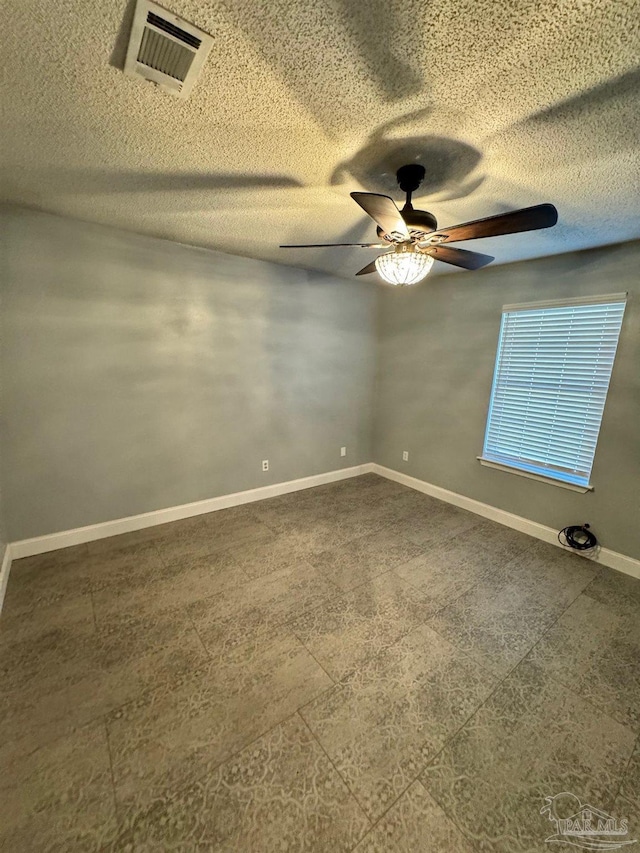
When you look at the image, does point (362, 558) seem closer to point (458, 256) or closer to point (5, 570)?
point (458, 256)

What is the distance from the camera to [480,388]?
3.27m

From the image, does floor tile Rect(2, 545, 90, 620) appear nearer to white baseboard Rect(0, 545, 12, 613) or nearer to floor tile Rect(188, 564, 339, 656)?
white baseboard Rect(0, 545, 12, 613)

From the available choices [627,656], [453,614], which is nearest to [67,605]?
[453,614]

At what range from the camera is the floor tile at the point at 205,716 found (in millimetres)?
1194

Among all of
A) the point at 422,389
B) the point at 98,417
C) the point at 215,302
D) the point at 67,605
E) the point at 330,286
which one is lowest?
the point at 67,605

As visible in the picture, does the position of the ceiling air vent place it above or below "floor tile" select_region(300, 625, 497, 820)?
above

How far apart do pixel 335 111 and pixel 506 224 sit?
828 mm

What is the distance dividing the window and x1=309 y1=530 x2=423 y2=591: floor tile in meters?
1.35

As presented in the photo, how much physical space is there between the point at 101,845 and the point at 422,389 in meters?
3.81

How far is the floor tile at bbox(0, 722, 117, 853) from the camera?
40.2 inches

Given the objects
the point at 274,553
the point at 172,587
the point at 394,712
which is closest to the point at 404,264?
the point at 394,712

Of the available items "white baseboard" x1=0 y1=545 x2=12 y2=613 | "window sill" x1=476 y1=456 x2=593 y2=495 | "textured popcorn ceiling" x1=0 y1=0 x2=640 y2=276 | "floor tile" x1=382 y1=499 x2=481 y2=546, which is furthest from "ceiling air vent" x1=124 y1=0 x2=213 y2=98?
"window sill" x1=476 y1=456 x2=593 y2=495

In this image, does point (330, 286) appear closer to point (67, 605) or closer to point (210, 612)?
point (210, 612)

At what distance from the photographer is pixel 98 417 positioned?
8.43 ft
